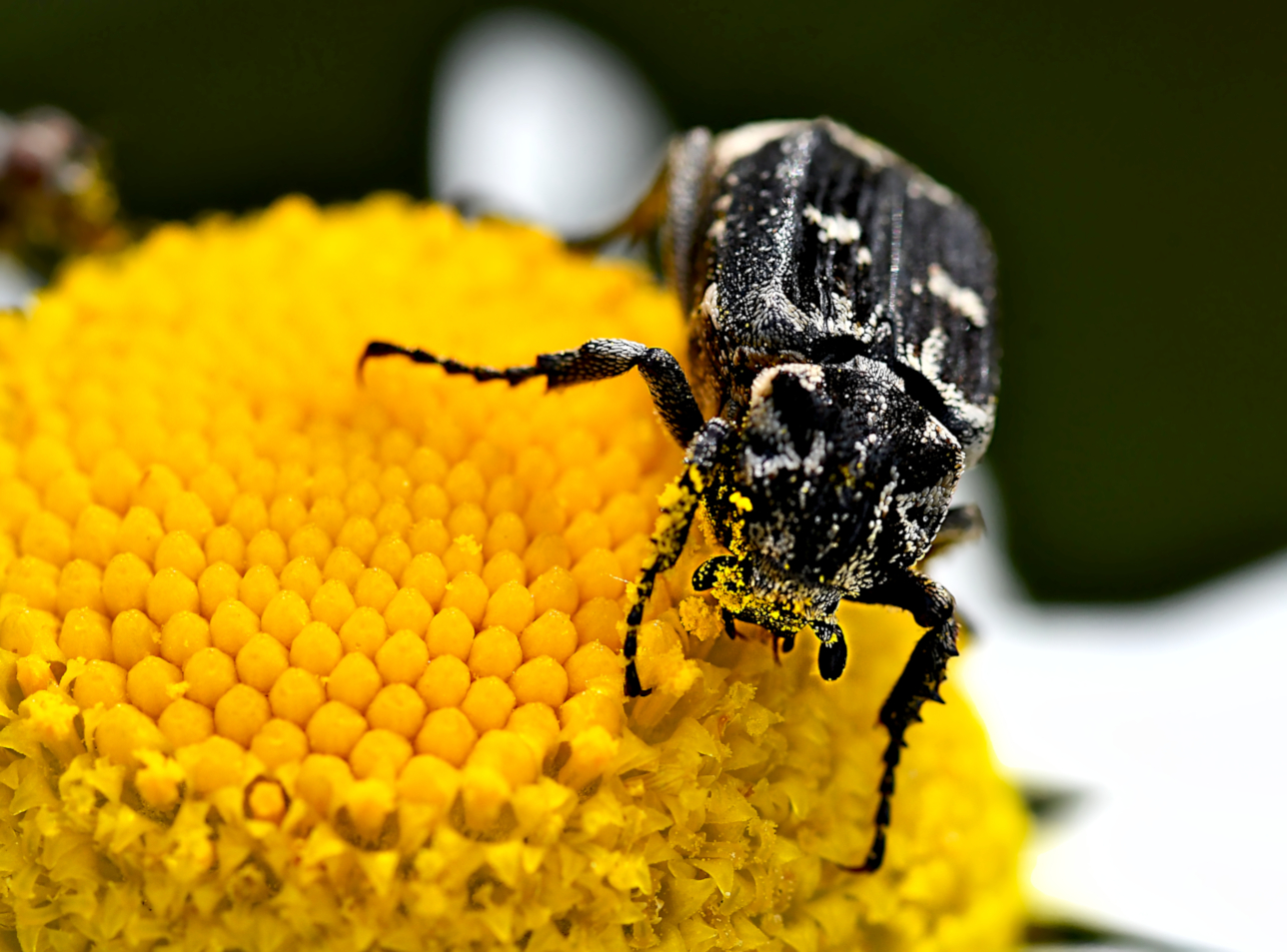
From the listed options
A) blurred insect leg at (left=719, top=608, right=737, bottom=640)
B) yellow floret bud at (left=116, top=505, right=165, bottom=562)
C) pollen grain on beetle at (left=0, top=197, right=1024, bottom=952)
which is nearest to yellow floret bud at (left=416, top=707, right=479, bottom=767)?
pollen grain on beetle at (left=0, top=197, right=1024, bottom=952)

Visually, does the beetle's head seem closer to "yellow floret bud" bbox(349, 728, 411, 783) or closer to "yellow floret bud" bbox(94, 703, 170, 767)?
"yellow floret bud" bbox(349, 728, 411, 783)

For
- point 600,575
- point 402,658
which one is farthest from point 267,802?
point 600,575

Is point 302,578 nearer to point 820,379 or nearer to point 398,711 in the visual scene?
point 398,711

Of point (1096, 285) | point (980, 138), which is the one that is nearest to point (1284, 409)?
point (1096, 285)

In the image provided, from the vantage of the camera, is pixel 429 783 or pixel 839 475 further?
pixel 839 475

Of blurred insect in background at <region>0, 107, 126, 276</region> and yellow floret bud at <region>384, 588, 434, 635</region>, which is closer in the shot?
yellow floret bud at <region>384, 588, 434, 635</region>

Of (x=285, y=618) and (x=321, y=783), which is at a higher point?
(x=285, y=618)

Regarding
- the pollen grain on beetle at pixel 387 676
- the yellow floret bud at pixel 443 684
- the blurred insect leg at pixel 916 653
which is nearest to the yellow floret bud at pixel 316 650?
the pollen grain on beetle at pixel 387 676
